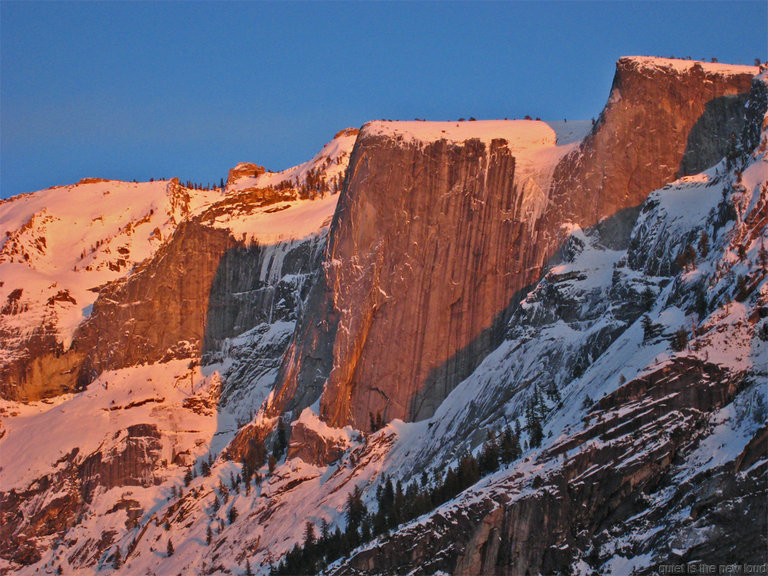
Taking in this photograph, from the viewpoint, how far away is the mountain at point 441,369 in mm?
103312

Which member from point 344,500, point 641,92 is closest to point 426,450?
point 344,500

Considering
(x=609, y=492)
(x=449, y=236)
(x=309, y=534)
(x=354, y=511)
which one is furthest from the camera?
(x=449, y=236)

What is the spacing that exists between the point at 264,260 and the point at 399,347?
42.3m

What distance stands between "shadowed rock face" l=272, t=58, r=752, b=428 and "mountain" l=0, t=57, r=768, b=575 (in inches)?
9.1

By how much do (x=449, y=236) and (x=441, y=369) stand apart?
39.6 ft

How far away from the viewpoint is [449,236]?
502ft

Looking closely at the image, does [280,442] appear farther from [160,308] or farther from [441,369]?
[160,308]

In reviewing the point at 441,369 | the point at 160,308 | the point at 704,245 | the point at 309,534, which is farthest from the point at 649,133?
the point at 160,308

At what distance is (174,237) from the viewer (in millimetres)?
197125

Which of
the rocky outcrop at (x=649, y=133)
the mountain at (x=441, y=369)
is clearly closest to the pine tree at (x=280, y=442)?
the mountain at (x=441, y=369)

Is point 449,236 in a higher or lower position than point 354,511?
higher

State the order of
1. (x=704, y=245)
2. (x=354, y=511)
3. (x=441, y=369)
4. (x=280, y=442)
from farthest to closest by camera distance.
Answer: (x=280, y=442)
(x=441, y=369)
(x=354, y=511)
(x=704, y=245)

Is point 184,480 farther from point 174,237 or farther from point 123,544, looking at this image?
point 174,237

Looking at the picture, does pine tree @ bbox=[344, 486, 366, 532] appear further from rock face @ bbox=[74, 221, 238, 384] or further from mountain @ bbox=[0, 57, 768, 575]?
rock face @ bbox=[74, 221, 238, 384]
